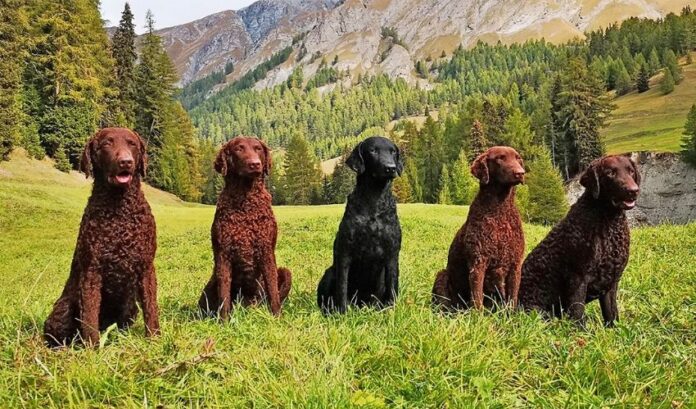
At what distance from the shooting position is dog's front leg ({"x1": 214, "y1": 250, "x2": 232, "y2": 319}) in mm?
5820

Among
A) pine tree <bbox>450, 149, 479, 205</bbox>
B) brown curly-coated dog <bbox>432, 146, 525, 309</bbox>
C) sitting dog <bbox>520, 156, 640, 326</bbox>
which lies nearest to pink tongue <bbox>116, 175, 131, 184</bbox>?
brown curly-coated dog <bbox>432, 146, 525, 309</bbox>

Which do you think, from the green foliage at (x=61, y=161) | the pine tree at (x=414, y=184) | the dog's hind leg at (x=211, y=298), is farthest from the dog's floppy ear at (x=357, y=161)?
the pine tree at (x=414, y=184)

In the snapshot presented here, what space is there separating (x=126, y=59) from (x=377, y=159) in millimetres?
55144

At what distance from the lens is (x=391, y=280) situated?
6.04m

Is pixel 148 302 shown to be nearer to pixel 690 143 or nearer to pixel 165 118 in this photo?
pixel 165 118

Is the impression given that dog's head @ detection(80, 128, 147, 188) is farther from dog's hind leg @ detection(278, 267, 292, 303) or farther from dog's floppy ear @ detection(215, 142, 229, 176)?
dog's hind leg @ detection(278, 267, 292, 303)

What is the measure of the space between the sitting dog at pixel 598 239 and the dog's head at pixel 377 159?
1.91 metres

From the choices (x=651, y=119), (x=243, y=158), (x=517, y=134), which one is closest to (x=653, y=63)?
(x=651, y=119)

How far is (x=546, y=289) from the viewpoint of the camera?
234 inches

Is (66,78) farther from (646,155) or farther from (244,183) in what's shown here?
(646,155)

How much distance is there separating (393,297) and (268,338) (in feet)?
6.42

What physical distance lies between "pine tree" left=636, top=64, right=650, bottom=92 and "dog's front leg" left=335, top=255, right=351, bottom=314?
12152cm

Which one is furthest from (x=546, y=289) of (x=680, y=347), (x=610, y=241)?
(x=680, y=347)

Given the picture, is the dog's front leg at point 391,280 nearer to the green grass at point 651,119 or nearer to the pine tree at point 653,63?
the green grass at point 651,119
